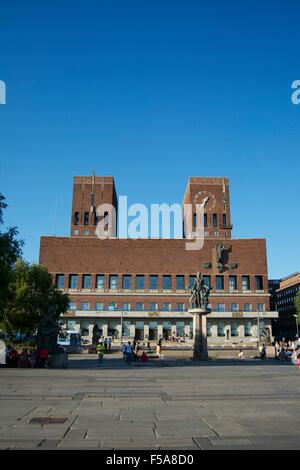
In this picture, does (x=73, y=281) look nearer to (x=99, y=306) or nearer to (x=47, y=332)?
(x=99, y=306)

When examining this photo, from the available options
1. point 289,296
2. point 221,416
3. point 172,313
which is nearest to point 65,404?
point 221,416

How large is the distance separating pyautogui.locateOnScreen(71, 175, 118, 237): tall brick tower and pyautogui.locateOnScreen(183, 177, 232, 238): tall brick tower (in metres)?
21.3

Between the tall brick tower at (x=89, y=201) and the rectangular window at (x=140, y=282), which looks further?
the tall brick tower at (x=89, y=201)

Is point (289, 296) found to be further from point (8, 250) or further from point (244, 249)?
point (8, 250)

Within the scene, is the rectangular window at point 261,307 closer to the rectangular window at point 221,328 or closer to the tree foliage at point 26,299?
the rectangular window at point 221,328

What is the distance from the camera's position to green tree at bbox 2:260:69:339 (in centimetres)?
4888

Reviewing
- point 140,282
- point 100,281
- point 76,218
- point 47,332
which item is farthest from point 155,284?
point 47,332

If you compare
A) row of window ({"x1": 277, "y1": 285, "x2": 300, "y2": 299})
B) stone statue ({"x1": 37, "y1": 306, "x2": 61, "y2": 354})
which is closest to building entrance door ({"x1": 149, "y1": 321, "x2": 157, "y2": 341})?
row of window ({"x1": 277, "y1": 285, "x2": 300, "y2": 299})

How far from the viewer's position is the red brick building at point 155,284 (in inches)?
3612

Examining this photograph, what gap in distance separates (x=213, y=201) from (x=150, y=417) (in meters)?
107

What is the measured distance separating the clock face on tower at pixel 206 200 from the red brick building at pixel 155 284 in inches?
716

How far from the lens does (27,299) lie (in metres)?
50.9

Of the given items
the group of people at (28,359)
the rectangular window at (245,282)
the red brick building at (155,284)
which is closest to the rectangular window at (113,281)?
the red brick building at (155,284)

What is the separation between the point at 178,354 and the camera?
47438mm
